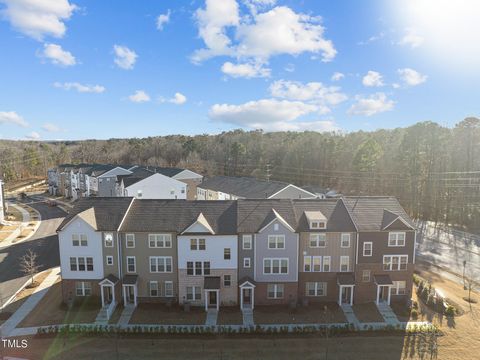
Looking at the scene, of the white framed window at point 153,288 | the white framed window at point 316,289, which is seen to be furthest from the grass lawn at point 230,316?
the white framed window at point 316,289

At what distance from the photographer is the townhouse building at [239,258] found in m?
29.7

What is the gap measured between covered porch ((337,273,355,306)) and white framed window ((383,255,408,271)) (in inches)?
133

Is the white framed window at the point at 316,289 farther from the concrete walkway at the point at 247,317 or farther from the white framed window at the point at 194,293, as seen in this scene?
the white framed window at the point at 194,293

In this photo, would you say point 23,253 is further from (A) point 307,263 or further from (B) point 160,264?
(A) point 307,263

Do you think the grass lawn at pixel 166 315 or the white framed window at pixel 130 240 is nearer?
Result: the grass lawn at pixel 166 315

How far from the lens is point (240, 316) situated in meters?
27.8

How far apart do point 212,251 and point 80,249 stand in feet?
39.6

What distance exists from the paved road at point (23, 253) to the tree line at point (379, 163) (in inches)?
2016

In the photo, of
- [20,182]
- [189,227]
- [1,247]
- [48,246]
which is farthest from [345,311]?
[20,182]

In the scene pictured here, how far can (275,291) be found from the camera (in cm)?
3005

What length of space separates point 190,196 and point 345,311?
49.0m

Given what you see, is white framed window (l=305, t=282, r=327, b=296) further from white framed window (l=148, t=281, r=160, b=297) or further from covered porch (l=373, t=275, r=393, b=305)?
white framed window (l=148, t=281, r=160, b=297)

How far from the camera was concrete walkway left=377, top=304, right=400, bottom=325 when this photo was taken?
2700cm

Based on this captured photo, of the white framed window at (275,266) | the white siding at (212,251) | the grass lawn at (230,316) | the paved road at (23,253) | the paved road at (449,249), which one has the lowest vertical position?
the paved road at (449,249)
